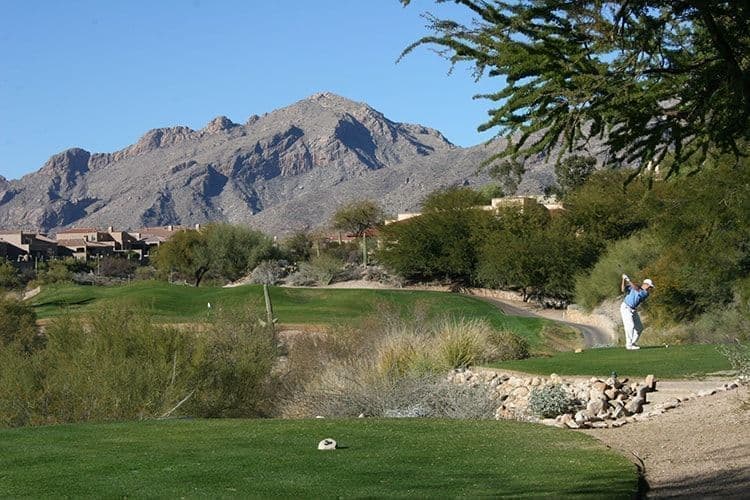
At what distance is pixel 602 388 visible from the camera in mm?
19688

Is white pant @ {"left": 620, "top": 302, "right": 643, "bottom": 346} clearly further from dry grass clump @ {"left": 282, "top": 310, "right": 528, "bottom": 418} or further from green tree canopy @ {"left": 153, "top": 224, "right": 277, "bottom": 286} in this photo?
green tree canopy @ {"left": 153, "top": 224, "right": 277, "bottom": 286}

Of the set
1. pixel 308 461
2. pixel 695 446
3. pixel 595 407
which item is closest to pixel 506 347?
pixel 595 407

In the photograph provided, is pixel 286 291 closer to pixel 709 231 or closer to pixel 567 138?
pixel 709 231

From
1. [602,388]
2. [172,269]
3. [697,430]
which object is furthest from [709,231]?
[172,269]

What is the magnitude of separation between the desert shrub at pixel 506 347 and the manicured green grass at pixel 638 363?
103 inches

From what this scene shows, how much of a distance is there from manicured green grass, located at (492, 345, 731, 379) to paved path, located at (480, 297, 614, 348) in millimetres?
16178

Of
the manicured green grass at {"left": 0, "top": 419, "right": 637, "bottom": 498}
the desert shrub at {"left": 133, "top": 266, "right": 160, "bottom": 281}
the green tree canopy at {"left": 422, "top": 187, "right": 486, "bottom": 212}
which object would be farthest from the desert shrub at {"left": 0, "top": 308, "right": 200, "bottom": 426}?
the desert shrub at {"left": 133, "top": 266, "right": 160, "bottom": 281}

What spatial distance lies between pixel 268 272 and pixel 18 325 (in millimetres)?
58314

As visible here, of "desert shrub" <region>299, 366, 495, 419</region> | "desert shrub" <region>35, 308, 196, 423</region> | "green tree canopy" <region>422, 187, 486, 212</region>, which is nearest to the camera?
"desert shrub" <region>299, 366, 495, 419</region>

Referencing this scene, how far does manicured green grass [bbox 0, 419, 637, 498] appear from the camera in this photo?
10.6 m

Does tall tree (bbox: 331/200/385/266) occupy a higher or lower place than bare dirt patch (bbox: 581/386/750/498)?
higher

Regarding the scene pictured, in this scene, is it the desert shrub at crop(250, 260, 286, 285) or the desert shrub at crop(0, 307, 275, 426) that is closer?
the desert shrub at crop(0, 307, 275, 426)

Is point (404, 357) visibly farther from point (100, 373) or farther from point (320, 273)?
point (320, 273)

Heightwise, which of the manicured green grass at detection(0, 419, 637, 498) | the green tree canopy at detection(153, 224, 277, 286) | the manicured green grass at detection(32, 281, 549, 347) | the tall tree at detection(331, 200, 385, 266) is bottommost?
the manicured green grass at detection(32, 281, 549, 347)
